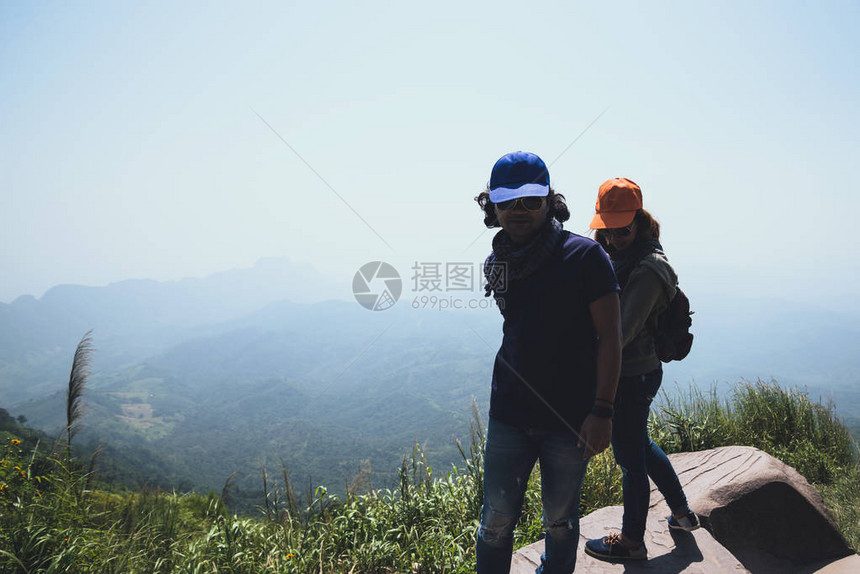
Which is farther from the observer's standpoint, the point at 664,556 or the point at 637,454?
the point at 664,556

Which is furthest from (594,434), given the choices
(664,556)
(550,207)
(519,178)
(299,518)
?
(299,518)

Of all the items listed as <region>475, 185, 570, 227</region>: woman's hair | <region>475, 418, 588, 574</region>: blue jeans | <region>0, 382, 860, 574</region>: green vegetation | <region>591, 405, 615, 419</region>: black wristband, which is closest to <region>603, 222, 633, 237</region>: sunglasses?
<region>475, 185, 570, 227</region>: woman's hair

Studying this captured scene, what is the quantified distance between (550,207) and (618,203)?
21.0 inches

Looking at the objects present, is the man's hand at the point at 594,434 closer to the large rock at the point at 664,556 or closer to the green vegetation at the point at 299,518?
the large rock at the point at 664,556

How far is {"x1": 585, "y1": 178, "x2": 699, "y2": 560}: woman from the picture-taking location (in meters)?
2.17

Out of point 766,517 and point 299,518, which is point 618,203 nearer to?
point 766,517

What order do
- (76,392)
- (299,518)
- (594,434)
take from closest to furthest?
(594,434)
(299,518)
(76,392)

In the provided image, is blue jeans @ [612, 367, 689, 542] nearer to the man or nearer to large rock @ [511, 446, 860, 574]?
large rock @ [511, 446, 860, 574]

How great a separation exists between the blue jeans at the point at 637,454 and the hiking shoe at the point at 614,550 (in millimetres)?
59

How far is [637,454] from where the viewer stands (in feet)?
7.69

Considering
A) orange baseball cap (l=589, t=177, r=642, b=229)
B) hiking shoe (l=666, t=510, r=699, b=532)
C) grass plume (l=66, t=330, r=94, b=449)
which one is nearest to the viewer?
orange baseball cap (l=589, t=177, r=642, b=229)

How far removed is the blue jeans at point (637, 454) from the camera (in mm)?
2275

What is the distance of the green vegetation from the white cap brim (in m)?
2.41

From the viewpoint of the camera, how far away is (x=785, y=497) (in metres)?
3.08
